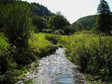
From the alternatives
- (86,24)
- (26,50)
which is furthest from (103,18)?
(86,24)

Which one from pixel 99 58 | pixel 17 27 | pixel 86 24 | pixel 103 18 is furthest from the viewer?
pixel 86 24

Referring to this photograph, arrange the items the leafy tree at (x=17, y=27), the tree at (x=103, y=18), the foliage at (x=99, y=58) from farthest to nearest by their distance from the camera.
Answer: the tree at (x=103, y=18), the leafy tree at (x=17, y=27), the foliage at (x=99, y=58)

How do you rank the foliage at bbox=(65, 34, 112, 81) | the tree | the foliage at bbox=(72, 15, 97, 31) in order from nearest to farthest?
the foliage at bbox=(65, 34, 112, 81)
the tree
the foliage at bbox=(72, 15, 97, 31)

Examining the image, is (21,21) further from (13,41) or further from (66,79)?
(66,79)

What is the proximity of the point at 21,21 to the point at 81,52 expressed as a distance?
4810 mm

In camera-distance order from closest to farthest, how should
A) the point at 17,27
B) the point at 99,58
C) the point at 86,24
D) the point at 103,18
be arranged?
the point at 99,58, the point at 17,27, the point at 103,18, the point at 86,24

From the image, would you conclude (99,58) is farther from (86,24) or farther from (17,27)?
(86,24)

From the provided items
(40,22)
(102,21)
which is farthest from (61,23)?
(102,21)

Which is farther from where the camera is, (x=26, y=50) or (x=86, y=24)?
(x=86, y=24)

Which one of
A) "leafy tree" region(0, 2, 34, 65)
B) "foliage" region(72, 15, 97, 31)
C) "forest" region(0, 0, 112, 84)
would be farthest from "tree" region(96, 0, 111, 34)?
"leafy tree" region(0, 2, 34, 65)

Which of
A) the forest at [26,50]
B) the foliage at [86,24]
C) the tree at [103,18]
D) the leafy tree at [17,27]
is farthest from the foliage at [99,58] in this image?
the foliage at [86,24]

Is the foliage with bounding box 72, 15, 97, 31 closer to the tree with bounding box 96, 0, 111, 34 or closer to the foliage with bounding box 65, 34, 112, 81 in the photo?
the tree with bounding box 96, 0, 111, 34

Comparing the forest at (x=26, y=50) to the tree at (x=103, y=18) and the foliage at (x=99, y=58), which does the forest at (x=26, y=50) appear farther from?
the tree at (x=103, y=18)

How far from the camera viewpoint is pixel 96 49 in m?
5.64
